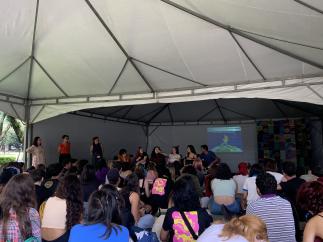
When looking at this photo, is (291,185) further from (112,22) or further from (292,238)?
(112,22)

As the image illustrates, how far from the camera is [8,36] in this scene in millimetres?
5863

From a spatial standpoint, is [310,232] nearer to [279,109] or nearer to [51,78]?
[51,78]

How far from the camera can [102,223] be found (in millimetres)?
1926

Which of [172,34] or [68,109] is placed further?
[68,109]

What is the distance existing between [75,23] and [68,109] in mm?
3303

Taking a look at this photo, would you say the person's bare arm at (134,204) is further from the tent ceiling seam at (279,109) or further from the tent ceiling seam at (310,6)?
A: the tent ceiling seam at (279,109)

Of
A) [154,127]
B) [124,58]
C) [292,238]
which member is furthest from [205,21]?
[154,127]

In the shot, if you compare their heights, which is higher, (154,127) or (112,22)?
(112,22)

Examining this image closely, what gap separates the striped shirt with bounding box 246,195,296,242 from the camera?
Answer: 2.64 meters

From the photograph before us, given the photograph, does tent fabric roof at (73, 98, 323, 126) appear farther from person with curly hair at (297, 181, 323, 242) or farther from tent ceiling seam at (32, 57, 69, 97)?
person with curly hair at (297, 181, 323, 242)

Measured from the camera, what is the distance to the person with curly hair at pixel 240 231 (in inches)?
65.9

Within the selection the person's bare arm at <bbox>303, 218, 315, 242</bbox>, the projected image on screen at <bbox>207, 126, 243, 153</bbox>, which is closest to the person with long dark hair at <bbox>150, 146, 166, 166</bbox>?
the person's bare arm at <bbox>303, 218, 315, 242</bbox>

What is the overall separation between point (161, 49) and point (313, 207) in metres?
4.57

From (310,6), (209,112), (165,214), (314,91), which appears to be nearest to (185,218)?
(165,214)
